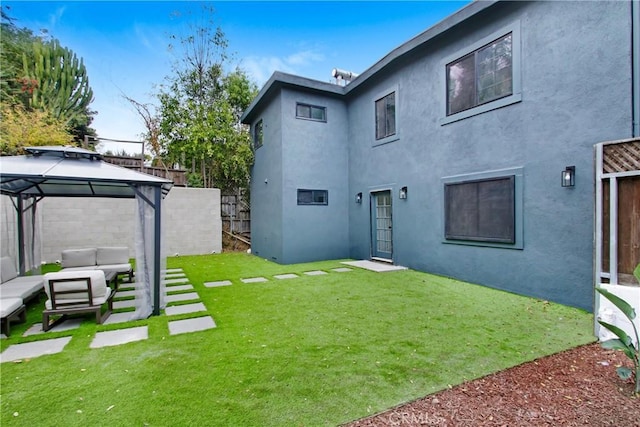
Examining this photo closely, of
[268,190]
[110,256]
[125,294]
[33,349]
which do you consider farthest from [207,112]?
[33,349]

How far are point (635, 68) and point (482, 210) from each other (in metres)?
3.03

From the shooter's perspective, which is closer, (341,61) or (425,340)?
(425,340)

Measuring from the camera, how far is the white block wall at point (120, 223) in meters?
9.88

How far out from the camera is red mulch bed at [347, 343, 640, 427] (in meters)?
2.23

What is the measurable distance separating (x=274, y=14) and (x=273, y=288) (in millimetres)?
9838

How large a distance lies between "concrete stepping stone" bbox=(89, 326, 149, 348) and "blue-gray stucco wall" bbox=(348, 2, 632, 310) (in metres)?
6.25

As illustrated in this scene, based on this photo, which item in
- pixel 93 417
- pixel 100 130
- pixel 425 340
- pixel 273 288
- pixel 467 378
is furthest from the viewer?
pixel 100 130

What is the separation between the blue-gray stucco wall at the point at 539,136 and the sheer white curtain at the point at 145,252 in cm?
611

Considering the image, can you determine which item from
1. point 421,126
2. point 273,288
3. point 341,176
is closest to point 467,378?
point 273,288

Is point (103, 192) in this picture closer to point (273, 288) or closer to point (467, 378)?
point (273, 288)

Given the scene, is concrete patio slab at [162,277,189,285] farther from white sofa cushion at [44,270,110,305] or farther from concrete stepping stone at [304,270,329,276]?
concrete stepping stone at [304,270,329,276]

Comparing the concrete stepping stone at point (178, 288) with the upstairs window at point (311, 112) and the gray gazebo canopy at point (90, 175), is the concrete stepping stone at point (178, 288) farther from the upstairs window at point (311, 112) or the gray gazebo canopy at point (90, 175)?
the upstairs window at point (311, 112)

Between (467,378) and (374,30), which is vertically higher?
(374,30)

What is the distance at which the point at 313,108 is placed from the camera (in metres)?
10.0
